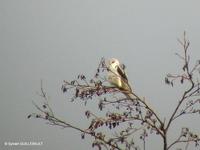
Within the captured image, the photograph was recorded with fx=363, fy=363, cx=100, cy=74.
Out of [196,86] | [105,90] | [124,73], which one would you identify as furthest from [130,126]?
[124,73]

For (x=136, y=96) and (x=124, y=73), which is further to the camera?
(x=124, y=73)

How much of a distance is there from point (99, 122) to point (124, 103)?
0.99 ft

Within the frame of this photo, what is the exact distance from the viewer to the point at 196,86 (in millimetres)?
2826

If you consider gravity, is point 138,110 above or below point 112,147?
above

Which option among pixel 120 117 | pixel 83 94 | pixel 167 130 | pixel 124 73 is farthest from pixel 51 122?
pixel 124 73

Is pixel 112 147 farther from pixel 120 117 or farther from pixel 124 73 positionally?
pixel 124 73

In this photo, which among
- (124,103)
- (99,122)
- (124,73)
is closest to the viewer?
(99,122)

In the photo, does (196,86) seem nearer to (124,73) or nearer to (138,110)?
(138,110)

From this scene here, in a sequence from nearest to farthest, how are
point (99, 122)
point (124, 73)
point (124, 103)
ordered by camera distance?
point (99, 122)
point (124, 103)
point (124, 73)

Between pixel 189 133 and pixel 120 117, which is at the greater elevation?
pixel 120 117

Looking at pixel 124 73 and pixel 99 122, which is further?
pixel 124 73

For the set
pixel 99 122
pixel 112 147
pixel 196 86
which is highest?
pixel 196 86

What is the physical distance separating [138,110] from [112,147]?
0.36 metres

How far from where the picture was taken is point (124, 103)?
9.62ft
